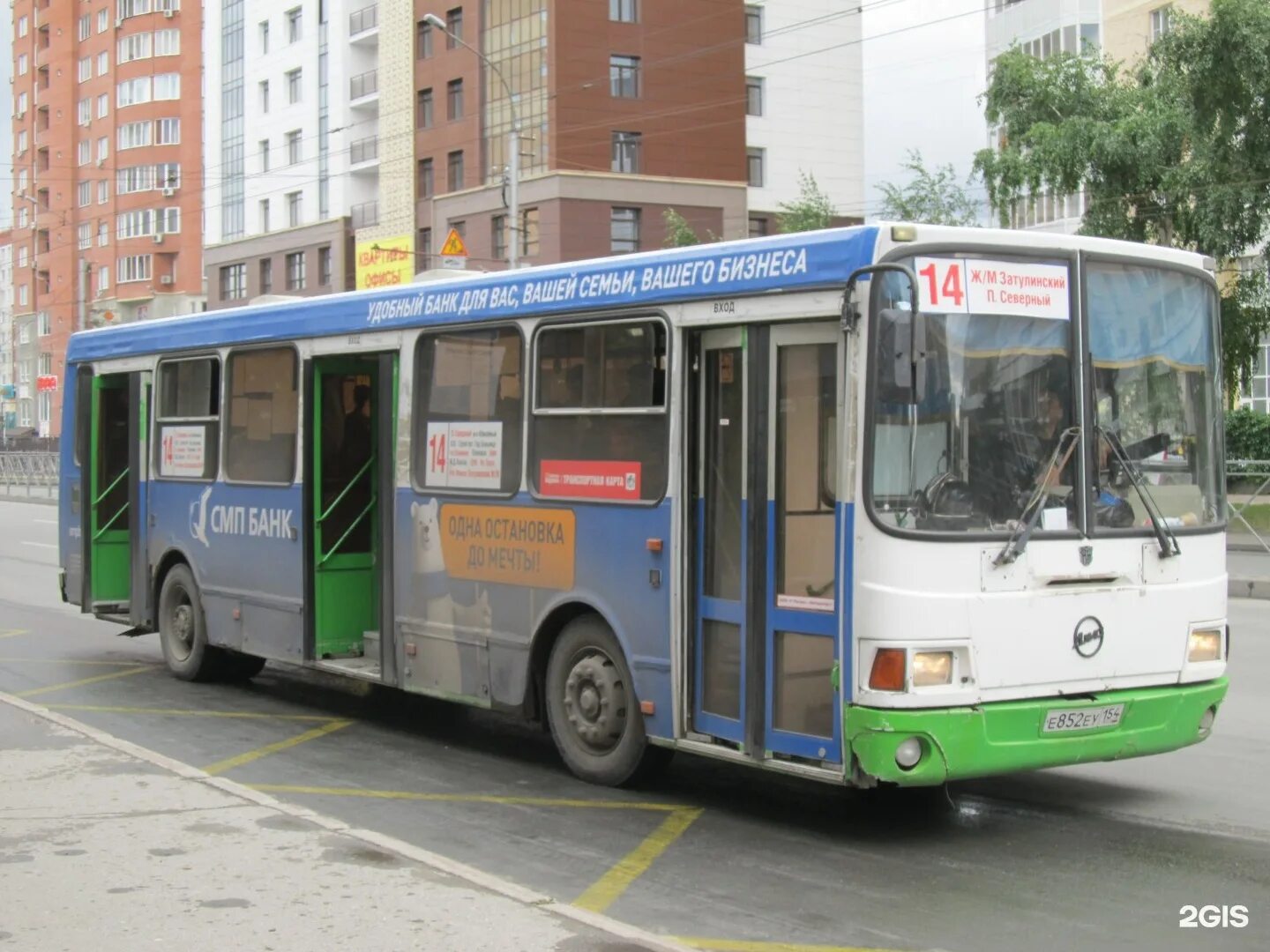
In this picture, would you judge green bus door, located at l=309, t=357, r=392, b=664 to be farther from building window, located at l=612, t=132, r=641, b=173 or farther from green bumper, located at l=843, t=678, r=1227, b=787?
building window, located at l=612, t=132, r=641, b=173

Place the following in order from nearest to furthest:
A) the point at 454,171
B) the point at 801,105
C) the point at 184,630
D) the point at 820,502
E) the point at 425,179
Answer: the point at 820,502 < the point at 184,630 < the point at 454,171 < the point at 425,179 < the point at 801,105

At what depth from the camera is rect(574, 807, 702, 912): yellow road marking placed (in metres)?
6.46

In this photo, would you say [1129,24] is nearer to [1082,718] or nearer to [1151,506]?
[1151,506]

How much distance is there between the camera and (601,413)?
8602 millimetres

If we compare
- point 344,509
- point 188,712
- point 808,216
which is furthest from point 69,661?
point 808,216

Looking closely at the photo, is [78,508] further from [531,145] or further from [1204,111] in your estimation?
[531,145]

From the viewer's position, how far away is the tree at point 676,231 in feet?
166

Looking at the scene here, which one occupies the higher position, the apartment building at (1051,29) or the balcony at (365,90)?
the balcony at (365,90)

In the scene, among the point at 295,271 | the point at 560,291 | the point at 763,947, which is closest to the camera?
the point at 763,947

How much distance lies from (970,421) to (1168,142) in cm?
2468

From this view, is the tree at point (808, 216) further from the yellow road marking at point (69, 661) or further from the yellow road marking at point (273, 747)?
the yellow road marking at point (273, 747)

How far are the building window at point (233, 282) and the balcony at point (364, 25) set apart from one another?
12270 mm

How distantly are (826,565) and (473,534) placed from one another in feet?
9.61

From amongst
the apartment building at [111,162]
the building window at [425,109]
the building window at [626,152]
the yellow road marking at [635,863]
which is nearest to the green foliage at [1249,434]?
the building window at [626,152]
